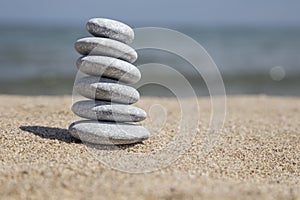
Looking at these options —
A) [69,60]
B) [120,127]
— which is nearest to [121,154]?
[120,127]

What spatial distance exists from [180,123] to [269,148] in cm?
178

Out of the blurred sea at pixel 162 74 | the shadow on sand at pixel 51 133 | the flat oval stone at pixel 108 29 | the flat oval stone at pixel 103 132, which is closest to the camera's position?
the flat oval stone at pixel 103 132

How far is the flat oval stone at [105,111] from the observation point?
4801mm

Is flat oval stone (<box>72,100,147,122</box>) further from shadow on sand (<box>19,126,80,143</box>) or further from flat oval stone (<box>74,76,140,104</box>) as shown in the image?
shadow on sand (<box>19,126,80,143</box>)

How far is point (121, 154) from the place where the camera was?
4.64 metres

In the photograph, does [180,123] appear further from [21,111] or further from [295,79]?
[295,79]

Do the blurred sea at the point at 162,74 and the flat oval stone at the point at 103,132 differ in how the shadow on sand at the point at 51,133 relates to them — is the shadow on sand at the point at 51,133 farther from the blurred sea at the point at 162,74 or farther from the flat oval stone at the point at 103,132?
the blurred sea at the point at 162,74

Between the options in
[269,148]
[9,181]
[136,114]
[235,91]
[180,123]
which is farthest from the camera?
[235,91]

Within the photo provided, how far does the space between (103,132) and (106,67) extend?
2.45ft

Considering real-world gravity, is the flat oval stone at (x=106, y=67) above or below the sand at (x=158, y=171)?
above

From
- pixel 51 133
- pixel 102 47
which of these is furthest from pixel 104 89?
pixel 51 133

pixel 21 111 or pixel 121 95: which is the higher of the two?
pixel 121 95

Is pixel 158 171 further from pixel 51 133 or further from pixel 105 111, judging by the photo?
pixel 51 133

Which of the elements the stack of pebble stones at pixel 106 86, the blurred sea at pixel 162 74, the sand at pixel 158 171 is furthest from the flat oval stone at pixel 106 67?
the blurred sea at pixel 162 74
